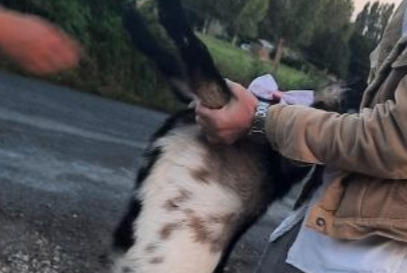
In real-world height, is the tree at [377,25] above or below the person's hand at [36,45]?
below

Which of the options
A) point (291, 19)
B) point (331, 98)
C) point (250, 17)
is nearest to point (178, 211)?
point (331, 98)

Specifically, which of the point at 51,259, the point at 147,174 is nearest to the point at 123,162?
the point at 51,259

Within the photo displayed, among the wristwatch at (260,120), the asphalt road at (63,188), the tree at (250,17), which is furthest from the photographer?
the tree at (250,17)

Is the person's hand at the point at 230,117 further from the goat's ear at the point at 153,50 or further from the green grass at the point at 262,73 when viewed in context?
the green grass at the point at 262,73

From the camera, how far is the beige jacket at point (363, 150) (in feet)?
6.01

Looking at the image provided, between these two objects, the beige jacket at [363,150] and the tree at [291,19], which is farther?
the tree at [291,19]

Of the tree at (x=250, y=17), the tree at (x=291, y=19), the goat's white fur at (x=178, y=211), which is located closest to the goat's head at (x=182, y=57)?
the goat's white fur at (x=178, y=211)

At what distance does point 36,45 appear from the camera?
1.96 m

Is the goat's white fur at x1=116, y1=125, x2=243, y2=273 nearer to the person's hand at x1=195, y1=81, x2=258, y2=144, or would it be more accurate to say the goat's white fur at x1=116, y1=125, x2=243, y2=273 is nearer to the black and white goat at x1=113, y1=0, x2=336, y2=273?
the black and white goat at x1=113, y1=0, x2=336, y2=273

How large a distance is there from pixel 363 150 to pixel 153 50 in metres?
0.64

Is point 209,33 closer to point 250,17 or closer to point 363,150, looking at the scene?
point 250,17

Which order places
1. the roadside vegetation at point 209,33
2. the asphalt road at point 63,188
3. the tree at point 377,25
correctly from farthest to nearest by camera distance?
the roadside vegetation at point 209,33
the asphalt road at point 63,188
the tree at point 377,25

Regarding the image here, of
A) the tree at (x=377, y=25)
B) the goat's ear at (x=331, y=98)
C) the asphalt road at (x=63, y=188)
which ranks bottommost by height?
the asphalt road at (x=63, y=188)

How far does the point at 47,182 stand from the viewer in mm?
6656
